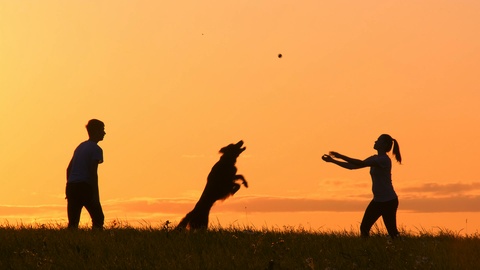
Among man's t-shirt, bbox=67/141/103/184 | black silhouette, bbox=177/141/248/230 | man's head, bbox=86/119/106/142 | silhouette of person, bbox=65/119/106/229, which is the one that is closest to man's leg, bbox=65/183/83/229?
silhouette of person, bbox=65/119/106/229

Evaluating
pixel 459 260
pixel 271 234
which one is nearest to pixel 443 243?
pixel 459 260

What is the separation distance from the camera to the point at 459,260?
12.4 m

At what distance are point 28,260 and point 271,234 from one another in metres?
4.44

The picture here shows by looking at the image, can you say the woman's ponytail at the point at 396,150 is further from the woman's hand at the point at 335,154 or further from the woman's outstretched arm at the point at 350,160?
the woman's hand at the point at 335,154

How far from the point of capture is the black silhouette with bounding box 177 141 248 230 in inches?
712

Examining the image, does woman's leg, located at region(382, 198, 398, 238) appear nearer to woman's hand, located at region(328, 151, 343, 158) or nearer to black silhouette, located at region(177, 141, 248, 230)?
woman's hand, located at region(328, 151, 343, 158)

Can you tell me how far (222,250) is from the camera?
42.7 ft

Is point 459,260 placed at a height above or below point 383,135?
below

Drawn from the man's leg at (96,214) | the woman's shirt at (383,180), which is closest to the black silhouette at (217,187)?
the man's leg at (96,214)

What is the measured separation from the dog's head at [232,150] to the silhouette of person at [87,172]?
4663 mm

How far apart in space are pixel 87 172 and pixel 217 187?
408 centimetres

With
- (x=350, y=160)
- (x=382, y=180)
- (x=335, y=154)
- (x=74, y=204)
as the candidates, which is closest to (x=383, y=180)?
(x=382, y=180)

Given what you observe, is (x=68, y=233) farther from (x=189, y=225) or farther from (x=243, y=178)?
(x=243, y=178)

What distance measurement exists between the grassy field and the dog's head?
4271 mm
